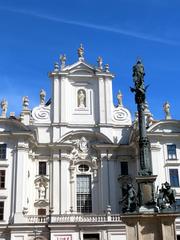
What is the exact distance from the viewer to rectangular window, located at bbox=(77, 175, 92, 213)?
41159 millimetres

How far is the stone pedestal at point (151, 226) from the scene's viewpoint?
66.2ft

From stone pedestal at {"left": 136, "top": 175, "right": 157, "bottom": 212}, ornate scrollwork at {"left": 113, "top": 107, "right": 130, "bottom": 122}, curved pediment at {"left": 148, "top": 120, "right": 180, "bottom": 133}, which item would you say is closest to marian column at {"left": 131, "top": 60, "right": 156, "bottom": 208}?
stone pedestal at {"left": 136, "top": 175, "right": 157, "bottom": 212}

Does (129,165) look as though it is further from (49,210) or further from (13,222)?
(13,222)

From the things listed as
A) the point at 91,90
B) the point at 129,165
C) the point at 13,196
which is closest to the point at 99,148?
the point at 129,165

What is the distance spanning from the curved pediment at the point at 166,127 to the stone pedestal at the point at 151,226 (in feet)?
67.4

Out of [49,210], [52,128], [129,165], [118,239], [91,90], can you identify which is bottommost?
[118,239]

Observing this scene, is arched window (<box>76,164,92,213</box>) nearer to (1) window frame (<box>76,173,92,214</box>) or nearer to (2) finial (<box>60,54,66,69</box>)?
(1) window frame (<box>76,173,92,214</box>)

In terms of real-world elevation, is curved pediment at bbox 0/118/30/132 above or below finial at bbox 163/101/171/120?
below

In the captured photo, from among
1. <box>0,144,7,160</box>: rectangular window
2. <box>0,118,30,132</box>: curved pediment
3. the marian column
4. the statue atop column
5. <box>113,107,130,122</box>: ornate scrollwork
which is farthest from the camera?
<box>113,107,130,122</box>: ornate scrollwork

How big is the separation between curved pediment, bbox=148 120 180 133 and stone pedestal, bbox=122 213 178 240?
2053cm

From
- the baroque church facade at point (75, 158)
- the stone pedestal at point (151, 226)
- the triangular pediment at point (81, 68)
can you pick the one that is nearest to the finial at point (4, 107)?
the baroque church facade at point (75, 158)

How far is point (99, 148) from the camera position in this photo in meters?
42.7

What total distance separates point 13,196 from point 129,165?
1226 centimetres

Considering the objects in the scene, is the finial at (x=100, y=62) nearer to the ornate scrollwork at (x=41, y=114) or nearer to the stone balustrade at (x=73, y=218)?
the ornate scrollwork at (x=41, y=114)
